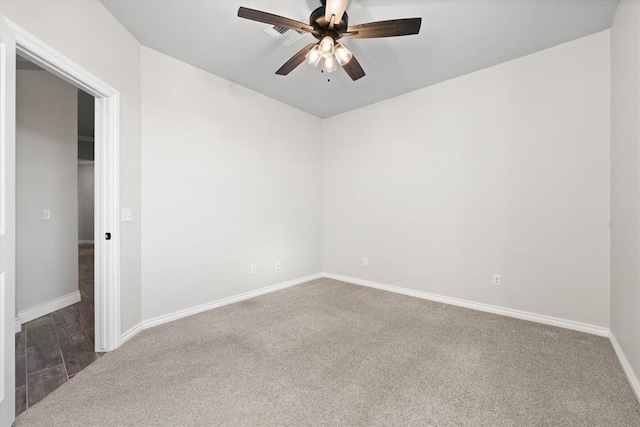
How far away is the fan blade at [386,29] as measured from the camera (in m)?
1.69

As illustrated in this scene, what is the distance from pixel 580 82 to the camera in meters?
2.44

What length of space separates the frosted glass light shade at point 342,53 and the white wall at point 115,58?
5.93 feet

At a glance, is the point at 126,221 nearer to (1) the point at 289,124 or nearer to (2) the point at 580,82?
(1) the point at 289,124

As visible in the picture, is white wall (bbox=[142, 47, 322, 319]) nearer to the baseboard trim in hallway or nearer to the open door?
the open door

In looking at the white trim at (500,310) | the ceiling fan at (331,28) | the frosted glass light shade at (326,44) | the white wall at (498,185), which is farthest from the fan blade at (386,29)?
the white trim at (500,310)

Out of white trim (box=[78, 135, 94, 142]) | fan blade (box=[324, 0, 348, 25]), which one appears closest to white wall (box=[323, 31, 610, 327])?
fan blade (box=[324, 0, 348, 25])

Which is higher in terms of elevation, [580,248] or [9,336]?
[580,248]

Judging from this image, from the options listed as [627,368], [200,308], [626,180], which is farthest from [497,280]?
[200,308]

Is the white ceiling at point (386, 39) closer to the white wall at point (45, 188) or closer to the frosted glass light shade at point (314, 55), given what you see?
the frosted glass light shade at point (314, 55)

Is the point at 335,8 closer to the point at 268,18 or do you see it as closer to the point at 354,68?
the point at 268,18

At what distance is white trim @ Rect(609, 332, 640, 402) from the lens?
1605mm

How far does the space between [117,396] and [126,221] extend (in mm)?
1346

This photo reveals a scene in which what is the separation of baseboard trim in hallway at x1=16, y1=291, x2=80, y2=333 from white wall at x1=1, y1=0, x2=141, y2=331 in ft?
4.52

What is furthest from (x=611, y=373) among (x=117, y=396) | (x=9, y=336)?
(x=9, y=336)
